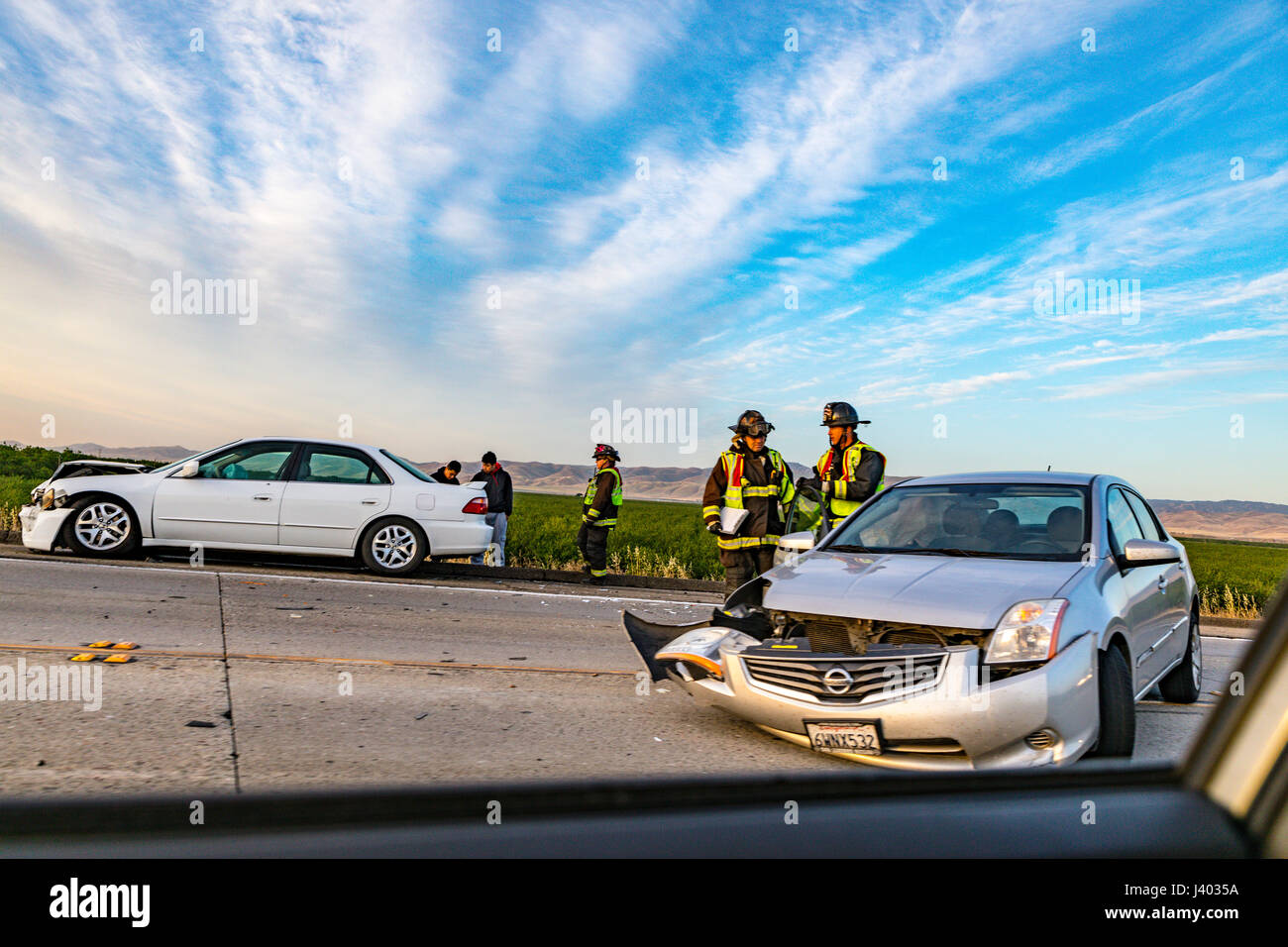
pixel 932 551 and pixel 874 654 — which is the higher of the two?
pixel 932 551

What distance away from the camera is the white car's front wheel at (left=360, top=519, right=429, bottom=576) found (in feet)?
38.5

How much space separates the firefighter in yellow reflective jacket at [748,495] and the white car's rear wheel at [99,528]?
7.36 metres

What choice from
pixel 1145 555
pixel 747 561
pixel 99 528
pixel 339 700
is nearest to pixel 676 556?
pixel 747 561

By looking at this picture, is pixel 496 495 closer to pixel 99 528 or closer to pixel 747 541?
pixel 99 528

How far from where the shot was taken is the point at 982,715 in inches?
148

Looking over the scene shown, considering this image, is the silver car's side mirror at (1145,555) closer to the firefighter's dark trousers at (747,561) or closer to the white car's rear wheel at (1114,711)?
the white car's rear wheel at (1114,711)

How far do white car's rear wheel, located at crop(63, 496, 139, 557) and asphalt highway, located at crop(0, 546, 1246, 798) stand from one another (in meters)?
1.64

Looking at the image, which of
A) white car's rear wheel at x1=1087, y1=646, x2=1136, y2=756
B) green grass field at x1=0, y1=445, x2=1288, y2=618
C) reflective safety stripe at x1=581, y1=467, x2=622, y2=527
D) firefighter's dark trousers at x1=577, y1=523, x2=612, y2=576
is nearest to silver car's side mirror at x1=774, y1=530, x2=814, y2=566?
white car's rear wheel at x1=1087, y1=646, x2=1136, y2=756

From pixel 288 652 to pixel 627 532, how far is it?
65.7 ft

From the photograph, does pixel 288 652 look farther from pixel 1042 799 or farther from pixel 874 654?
pixel 1042 799
